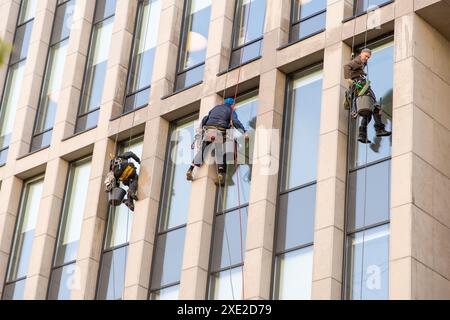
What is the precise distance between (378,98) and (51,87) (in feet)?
43.4

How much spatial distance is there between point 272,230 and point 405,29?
5758 millimetres

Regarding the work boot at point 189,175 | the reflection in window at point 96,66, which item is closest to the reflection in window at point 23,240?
the reflection in window at point 96,66

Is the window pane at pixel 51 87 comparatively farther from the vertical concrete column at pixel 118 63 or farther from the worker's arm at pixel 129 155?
the worker's arm at pixel 129 155

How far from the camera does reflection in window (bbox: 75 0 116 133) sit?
33.3 m

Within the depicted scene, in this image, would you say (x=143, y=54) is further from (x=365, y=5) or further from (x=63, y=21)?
(x=365, y=5)

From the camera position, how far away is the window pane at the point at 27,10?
37.6 meters

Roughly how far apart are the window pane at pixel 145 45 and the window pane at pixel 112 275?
546cm

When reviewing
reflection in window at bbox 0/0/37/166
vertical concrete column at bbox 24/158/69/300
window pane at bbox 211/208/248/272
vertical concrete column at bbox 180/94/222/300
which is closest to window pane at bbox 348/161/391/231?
window pane at bbox 211/208/248/272

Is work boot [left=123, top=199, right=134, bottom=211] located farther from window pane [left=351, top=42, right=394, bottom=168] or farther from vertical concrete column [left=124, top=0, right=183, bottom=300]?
window pane [left=351, top=42, right=394, bottom=168]

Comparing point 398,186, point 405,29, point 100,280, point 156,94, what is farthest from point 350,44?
point 100,280

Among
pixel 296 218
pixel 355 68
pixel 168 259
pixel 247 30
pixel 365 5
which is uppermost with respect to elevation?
pixel 247 30

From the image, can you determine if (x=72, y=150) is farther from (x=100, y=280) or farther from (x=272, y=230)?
(x=272, y=230)

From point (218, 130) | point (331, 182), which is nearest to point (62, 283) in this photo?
point (218, 130)

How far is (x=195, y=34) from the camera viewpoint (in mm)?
31641
